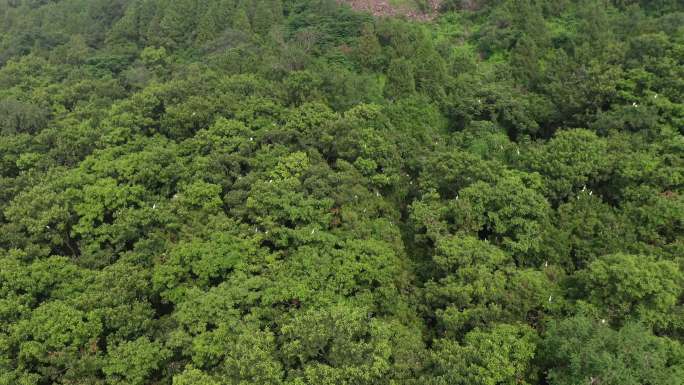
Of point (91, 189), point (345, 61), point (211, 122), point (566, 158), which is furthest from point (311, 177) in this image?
point (345, 61)

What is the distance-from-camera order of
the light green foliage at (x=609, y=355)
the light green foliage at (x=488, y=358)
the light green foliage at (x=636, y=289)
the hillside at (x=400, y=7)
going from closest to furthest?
the light green foliage at (x=609, y=355) < the light green foliage at (x=488, y=358) < the light green foliage at (x=636, y=289) < the hillside at (x=400, y=7)

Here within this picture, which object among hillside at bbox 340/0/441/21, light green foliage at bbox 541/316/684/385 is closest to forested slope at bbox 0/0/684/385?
light green foliage at bbox 541/316/684/385

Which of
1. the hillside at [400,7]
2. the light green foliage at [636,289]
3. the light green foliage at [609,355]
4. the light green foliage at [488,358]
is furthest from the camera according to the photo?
the hillside at [400,7]

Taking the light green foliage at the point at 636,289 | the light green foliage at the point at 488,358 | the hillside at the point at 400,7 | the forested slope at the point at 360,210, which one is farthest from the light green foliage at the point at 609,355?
the hillside at the point at 400,7

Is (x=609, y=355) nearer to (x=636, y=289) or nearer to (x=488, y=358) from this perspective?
Result: (x=636, y=289)

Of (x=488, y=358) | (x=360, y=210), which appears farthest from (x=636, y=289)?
(x=360, y=210)

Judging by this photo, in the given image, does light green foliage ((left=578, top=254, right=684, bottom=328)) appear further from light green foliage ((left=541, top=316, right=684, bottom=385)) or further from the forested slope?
light green foliage ((left=541, top=316, right=684, bottom=385))

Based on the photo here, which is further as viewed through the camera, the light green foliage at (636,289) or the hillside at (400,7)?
the hillside at (400,7)

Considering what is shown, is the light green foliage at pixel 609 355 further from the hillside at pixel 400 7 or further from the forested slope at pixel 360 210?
the hillside at pixel 400 7

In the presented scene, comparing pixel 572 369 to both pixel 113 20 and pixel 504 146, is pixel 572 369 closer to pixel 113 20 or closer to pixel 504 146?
pixel 504 146
